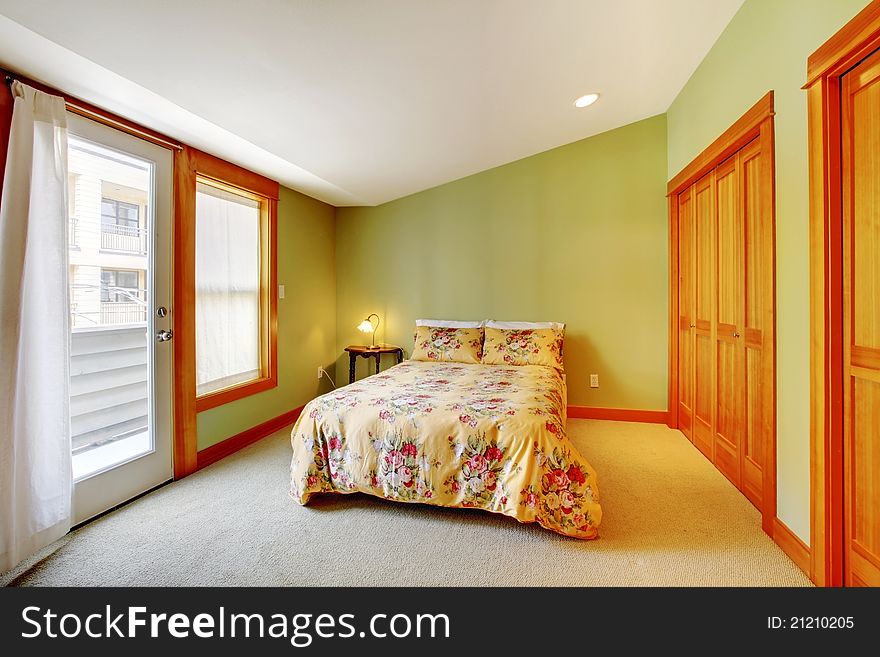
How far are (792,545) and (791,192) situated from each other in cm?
152

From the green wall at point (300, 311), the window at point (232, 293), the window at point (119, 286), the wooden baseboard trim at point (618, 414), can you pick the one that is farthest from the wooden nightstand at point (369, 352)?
the window at point (119, 286)

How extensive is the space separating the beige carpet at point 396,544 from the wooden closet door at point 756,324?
26cm

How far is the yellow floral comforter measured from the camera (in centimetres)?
194

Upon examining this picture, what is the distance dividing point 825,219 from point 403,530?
2.19 metres

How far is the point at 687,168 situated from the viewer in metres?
3.09

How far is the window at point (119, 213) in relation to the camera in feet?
7.10

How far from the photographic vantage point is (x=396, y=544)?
1.92 m

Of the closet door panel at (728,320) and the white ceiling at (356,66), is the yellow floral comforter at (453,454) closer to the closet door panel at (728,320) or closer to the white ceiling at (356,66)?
the closet door panel at (728,320)

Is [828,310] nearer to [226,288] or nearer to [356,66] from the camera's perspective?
[356,66]

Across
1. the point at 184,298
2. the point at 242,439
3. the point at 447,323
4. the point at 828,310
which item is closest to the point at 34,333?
the point at 184,298

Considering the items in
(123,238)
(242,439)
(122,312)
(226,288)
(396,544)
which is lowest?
(396,544)

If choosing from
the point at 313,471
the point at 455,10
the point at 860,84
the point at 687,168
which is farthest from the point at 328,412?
the point at 687,168

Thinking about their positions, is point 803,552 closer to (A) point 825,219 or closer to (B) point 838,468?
(B) point 838,468

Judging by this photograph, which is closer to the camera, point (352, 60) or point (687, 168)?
point (352, 60)
